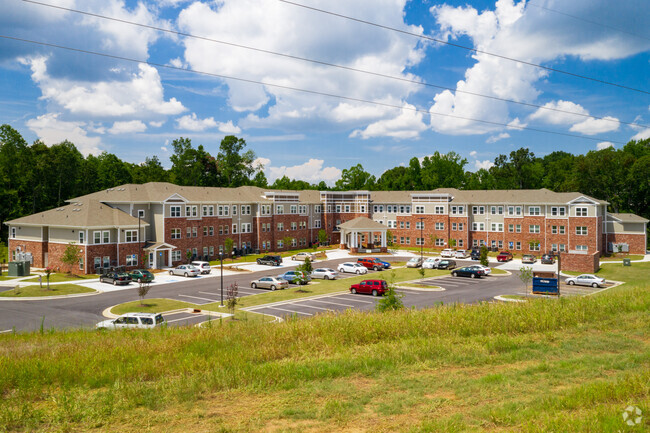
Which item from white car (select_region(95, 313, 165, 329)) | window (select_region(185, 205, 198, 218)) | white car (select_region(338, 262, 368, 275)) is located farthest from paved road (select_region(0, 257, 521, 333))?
window (select_region(185, 205, 198, 218))

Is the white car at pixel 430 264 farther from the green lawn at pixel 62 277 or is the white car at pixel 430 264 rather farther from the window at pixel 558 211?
the green lawn at pixel 62 277

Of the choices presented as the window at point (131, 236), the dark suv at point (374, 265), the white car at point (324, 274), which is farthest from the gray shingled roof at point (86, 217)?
the dark suv at point (374, 265)

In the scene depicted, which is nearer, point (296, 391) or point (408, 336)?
point (296, 391)

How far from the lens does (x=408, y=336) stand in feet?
46.4

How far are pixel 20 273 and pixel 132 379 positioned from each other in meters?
46.6

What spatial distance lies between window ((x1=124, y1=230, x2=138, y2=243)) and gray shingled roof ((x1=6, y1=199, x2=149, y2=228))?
34.4 inches

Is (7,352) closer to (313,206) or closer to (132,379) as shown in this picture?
(132,379)

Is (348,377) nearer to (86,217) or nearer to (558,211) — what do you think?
(86,217)

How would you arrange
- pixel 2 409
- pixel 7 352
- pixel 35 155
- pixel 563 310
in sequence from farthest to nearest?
1. pixel 35 155
2. pixel 563 310
3. pixel 7 352
4. pixel 2 409

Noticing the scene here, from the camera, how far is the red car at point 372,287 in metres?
39.5

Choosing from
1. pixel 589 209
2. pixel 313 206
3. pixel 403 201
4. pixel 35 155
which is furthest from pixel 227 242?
pixel 589 209

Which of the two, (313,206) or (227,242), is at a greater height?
(313,206)

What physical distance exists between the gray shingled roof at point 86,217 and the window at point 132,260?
3.59 meters

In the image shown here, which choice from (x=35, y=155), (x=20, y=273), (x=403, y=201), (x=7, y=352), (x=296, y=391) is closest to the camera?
(x=296, y=391)
